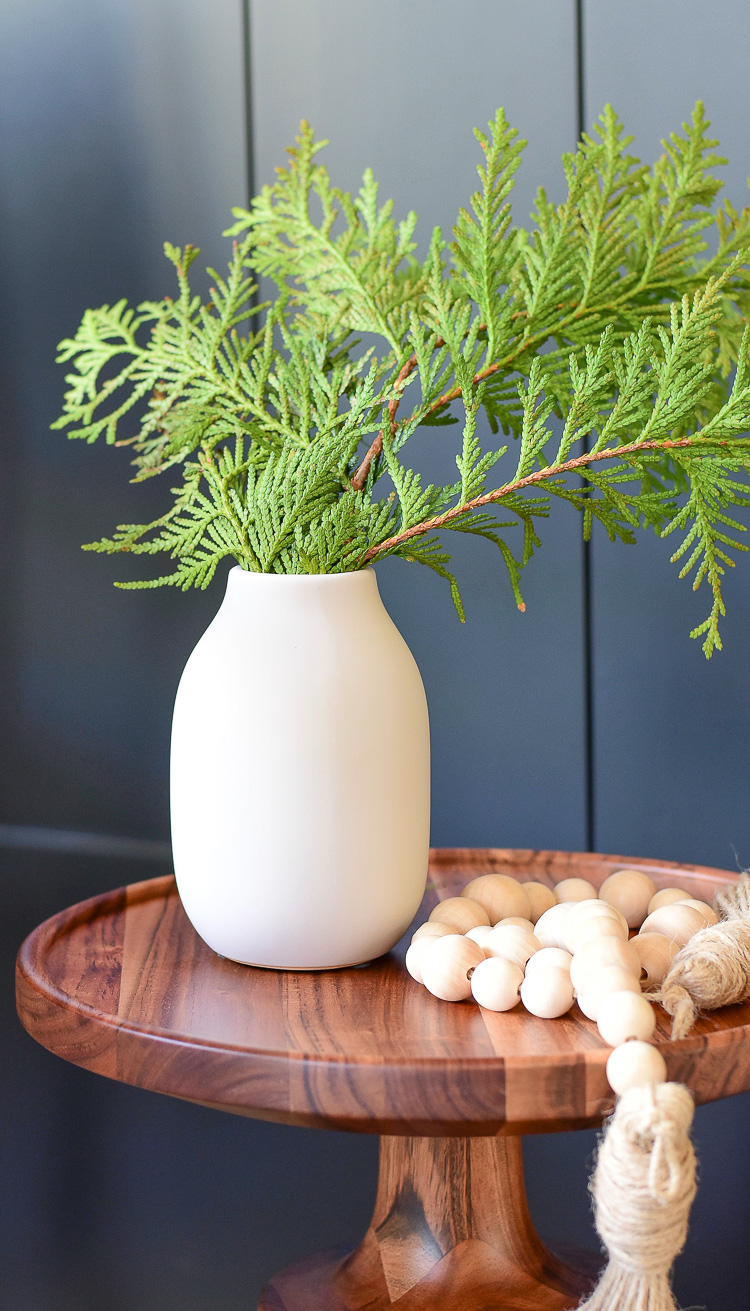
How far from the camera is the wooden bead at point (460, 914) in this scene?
0.64 meters

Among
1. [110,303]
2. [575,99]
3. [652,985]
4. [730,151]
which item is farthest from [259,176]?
[652,985]

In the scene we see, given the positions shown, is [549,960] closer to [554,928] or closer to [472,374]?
[554,928]

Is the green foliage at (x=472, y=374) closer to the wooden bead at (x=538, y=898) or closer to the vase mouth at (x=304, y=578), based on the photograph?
the vase mouth at (x=304, y=578)

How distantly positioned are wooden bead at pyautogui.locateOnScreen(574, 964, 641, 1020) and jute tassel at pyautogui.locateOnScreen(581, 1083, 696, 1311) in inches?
2.7

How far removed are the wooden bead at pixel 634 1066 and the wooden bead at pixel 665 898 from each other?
209 mm

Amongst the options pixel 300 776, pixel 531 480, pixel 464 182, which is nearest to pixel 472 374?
pixel 531 480

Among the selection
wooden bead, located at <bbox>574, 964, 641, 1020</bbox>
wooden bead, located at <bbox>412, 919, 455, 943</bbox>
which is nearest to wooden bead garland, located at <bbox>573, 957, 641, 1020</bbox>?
wooden bead, located at <bbox>574, 964, 641, 1020</bbox>

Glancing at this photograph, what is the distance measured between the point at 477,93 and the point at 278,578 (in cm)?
61

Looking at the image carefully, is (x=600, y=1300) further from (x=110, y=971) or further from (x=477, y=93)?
(x=477, y=93)

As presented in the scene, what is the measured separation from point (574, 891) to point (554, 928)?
0.10 meters

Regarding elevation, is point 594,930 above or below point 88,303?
below

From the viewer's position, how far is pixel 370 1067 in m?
0.47

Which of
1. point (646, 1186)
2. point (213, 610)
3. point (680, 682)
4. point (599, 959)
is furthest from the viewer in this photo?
point (213, 610)

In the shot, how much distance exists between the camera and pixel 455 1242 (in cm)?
63
